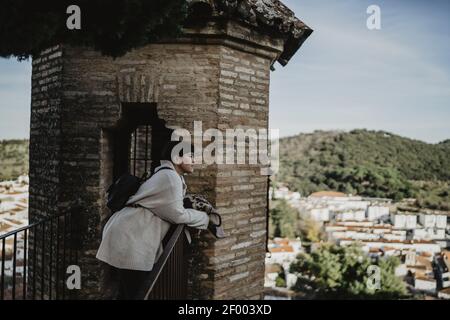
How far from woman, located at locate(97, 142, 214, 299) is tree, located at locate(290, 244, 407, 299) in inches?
1251

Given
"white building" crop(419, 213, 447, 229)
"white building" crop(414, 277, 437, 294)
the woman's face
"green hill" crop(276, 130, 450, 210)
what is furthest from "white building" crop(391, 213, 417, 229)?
the woman's face

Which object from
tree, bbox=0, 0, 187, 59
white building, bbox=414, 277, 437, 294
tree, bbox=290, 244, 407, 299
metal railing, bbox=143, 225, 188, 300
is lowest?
tree, bbox=290, 244, 407, 299

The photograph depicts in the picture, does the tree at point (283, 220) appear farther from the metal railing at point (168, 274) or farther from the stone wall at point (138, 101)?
the metal railing at point (168, 274)

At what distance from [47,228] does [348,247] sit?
34.8m

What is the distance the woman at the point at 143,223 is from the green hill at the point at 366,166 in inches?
1488

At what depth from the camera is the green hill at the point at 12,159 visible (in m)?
12.4

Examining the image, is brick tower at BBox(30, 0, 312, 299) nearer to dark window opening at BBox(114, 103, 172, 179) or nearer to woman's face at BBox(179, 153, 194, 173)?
dark window opening at BBox(114, 103, 172, 179)

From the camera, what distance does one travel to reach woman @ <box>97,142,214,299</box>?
301 centimetres

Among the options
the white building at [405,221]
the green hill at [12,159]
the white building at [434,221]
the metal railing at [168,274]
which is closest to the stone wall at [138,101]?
the metal railing at [168,274]

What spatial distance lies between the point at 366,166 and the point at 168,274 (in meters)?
52.0

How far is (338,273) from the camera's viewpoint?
119 feet
